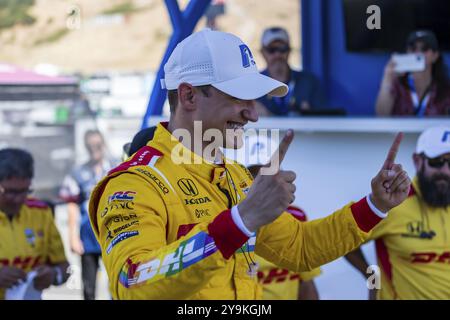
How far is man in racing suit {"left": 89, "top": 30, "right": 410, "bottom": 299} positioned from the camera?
2090 millimetres

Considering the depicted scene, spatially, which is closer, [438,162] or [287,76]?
[438,162]

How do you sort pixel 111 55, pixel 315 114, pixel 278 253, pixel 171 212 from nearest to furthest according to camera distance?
pixel 171 212
pixel 278 253
pixel 315 114
pixel 111 55

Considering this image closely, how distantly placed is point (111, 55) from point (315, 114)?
22.9m

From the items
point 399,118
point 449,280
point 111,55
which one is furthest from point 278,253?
point 111,55

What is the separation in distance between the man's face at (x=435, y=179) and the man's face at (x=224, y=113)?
1.91 metres

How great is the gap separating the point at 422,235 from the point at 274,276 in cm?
80

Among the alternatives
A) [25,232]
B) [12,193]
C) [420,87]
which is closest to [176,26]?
[12,193]

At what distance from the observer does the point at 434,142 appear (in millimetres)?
4199

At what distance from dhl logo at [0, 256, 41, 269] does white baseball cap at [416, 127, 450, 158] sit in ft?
7.33

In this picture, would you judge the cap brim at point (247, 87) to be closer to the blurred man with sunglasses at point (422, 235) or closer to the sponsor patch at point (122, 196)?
the sponsor patch at point (122, 196)

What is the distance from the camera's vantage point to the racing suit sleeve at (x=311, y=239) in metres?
2.75

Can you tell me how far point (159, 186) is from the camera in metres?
2.42

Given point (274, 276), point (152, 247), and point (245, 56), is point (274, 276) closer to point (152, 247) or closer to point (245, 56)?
point (245, 56)

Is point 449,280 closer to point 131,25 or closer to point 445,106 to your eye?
point 445,106
